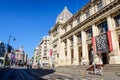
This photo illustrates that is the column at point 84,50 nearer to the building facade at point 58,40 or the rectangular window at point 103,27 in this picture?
the rectangular window at point 103,27

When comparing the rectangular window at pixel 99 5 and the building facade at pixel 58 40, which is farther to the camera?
the building facade at pixel 58 40

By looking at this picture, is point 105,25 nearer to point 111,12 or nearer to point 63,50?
point 111,12

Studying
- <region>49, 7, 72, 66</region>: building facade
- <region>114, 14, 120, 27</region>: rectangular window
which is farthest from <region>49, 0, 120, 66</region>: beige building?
<region>49, 7, 72, 66</region>: building facade

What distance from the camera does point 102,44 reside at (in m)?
29.0

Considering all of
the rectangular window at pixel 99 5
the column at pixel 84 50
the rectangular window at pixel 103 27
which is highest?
the rectangular window at pixel 99 5

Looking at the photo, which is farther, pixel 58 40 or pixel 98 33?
pixel 58 40

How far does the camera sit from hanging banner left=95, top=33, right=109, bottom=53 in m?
28.2

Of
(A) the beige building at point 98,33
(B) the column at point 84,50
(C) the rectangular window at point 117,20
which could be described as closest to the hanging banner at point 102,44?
(A) the beige building at point 98,33

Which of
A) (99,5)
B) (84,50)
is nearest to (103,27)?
(99,5)

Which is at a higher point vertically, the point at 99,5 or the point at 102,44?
the point at 99,5

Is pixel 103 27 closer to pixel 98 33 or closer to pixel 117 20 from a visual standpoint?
pixel 98 33

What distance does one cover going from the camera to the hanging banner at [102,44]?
2817cm

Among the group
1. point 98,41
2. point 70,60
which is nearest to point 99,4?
point 98,41

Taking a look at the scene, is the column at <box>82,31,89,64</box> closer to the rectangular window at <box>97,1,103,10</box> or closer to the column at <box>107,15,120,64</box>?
the rectangular window at <box>97,1,103,10</box>
